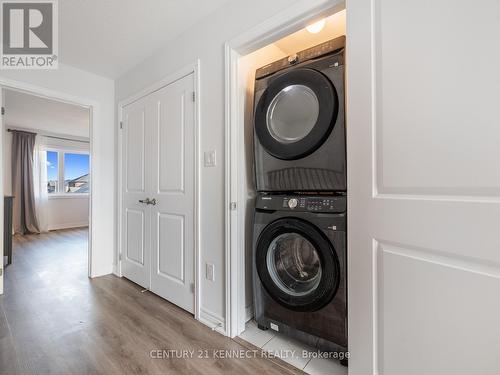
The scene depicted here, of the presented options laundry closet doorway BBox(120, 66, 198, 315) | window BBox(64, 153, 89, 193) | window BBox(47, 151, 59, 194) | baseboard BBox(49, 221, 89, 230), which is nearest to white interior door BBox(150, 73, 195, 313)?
laundry closet doorway BBox(120, 66, 198, 315)

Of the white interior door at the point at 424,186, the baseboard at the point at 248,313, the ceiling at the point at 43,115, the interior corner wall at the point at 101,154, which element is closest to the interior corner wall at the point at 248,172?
the baseboard at the point at 248,313

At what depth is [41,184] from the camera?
5004 millimetres

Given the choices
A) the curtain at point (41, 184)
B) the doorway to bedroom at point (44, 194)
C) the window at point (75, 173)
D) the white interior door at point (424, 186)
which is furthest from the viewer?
the window at point (75, 173)

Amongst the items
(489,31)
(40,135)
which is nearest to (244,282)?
(489,31)

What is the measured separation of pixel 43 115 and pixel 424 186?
545 centimetres

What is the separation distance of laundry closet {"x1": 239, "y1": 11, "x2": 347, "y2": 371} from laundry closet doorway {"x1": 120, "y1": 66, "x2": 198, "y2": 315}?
51cm

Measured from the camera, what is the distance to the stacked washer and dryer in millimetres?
1201

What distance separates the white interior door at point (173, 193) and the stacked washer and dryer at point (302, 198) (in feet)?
1.98

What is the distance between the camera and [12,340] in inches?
57.3

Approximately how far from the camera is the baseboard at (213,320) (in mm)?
1568

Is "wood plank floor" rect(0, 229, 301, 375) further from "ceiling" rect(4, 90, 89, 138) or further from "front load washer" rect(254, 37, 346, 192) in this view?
"ceiling" rect(4, 90, 89, 138)

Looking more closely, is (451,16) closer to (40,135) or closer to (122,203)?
(122,203)

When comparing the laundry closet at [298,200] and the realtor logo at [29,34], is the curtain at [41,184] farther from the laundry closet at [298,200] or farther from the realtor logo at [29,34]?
the laundry closet at [298,200]

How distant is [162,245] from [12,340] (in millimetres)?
1044
